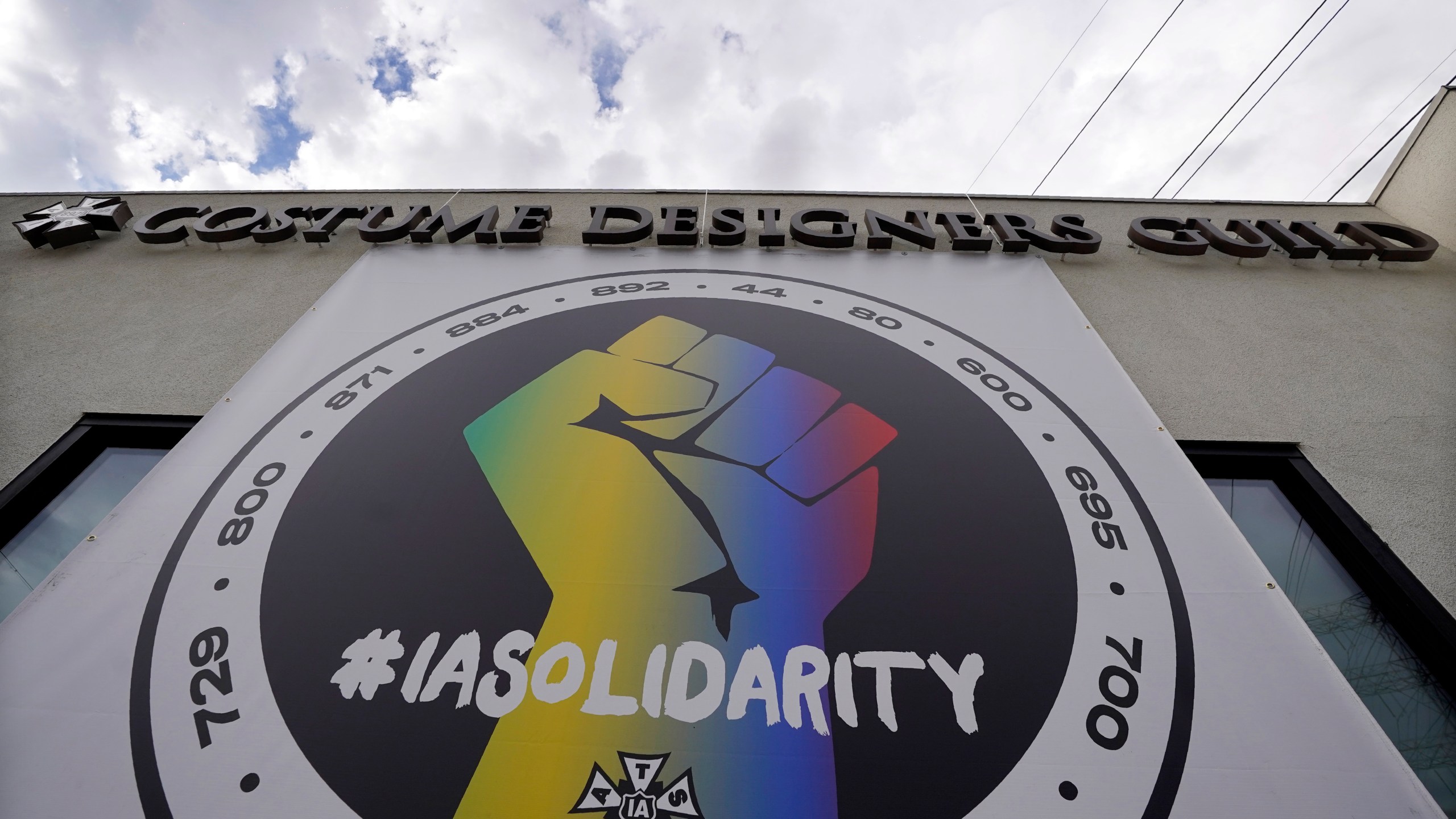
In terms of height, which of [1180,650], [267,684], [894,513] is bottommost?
[267,684]

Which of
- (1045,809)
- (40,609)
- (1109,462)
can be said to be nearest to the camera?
(1045,809)

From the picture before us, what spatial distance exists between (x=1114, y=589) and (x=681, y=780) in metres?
1.92

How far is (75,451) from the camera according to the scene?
3.50 meters

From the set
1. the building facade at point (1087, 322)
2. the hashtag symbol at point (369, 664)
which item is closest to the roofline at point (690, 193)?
the building facade at point (1087, 322)

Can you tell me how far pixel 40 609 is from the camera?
2508 millimetres

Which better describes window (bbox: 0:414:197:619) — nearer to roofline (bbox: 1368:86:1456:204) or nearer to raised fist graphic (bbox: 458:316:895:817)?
raised fist graphic (bbox: 458:316:895:817)

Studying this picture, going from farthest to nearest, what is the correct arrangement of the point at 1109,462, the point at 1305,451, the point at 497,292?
the point at 497,292
the point at 1305,451
the point at 1109,462

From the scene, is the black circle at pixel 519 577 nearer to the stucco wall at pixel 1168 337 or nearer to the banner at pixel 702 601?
the banner at pixel 702 601

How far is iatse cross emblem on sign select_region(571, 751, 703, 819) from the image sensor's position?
1956mm

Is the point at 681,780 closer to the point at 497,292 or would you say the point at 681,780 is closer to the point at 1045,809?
the point at 1045,809

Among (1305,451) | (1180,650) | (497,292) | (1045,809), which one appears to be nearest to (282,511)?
(497,292)

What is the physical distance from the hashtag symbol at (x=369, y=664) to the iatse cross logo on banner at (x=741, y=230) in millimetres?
3359

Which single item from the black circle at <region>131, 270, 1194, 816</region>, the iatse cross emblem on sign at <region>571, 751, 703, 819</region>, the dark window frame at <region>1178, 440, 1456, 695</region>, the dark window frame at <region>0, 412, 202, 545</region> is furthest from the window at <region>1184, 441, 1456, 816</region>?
the dark window frame at <region>0, 412, 202, 545</region>

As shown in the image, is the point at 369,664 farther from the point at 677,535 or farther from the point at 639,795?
the point at 677,535
